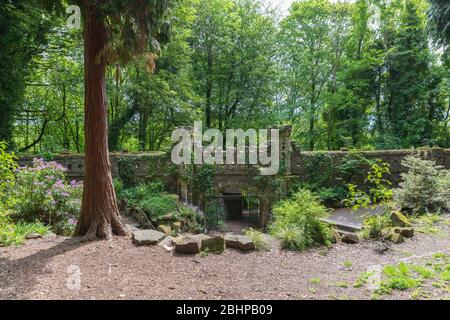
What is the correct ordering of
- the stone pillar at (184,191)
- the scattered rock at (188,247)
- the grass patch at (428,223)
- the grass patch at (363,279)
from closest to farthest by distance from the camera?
the grass patch at (363,279) < the scattered rock at (188,247) < the grass patch at (428,223) < the stone pillar at (184,191)

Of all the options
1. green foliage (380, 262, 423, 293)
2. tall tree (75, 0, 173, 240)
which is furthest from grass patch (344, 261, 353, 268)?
tall tree (75, 0, 173, 240)

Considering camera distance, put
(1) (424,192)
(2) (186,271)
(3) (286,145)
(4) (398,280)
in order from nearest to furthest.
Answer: (4) (398,280), (2) (186,271), (1) (424,192), (3) (286,145)

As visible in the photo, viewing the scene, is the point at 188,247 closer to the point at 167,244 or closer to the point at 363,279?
the point at 167,244

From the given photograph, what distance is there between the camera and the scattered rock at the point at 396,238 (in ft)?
16.4

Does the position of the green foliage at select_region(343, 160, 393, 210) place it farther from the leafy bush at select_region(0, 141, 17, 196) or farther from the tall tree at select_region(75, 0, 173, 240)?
the leafy bush at select_region(0, 141, 17, 196)

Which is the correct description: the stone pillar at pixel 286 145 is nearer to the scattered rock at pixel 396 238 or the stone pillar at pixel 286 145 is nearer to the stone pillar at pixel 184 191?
the stone pillar at pixel 184 191

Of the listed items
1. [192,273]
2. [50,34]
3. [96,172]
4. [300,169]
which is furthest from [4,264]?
[50,34]

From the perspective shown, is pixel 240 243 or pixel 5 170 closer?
pixel 240 243

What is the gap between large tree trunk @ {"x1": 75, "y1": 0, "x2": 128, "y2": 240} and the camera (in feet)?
16.3

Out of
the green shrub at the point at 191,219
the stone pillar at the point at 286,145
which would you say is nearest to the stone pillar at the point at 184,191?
the green shrub at the point at 191,219

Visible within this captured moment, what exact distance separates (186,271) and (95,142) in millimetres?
2771

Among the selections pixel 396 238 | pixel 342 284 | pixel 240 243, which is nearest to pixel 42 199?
pixel 240 243

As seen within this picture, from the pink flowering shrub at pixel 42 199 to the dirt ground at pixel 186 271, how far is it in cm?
125

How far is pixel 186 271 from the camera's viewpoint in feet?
12.6
